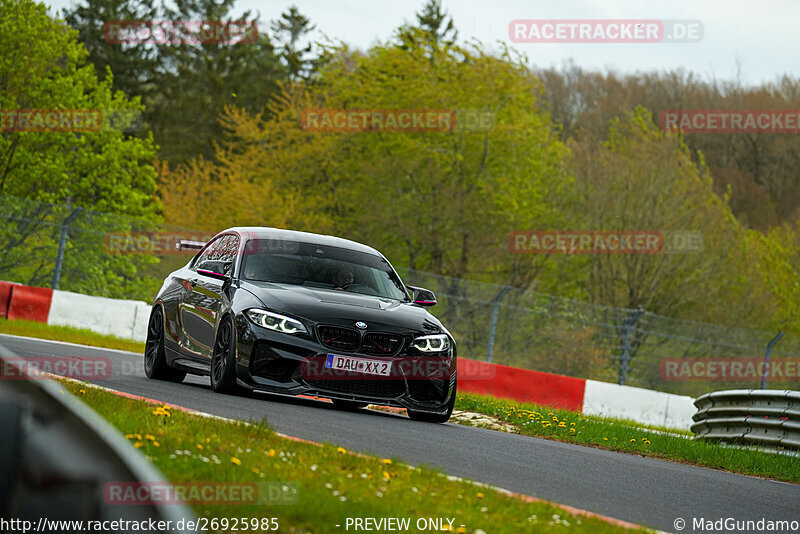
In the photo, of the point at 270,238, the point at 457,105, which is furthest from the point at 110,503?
the point at 457,105

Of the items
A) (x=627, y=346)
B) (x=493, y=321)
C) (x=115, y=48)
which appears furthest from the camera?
(x=115, y=48)

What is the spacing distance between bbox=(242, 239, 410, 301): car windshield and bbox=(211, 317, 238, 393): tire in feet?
2.21

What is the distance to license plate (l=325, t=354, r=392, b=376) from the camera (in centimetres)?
954

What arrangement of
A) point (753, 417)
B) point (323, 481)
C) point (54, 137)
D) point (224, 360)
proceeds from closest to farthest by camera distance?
point (323, 481), point (224, 360), point (753, 417), point (54, 137)

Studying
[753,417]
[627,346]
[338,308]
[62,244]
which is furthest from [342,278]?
[627,346]

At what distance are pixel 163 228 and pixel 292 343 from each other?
14.0 meters

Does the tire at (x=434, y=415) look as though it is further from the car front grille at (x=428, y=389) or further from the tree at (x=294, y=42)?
the tree at (x=294, y=42)

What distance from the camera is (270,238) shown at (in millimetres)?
11125

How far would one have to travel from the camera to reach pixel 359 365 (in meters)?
9.62

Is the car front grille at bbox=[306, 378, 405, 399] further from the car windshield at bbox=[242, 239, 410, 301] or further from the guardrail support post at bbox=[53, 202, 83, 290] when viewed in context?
the guardrail support post at bbox=[53, 202, 83, 290]

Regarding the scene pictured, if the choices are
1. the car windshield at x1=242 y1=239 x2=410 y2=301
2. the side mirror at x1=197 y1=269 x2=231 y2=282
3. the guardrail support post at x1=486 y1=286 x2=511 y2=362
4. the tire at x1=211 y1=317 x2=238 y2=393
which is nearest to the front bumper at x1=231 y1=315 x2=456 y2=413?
the tire at x1=211 y1=317 x2=238 y2=393

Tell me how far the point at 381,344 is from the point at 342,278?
1.39 metres

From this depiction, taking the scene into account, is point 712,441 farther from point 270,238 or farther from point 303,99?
point 303,99

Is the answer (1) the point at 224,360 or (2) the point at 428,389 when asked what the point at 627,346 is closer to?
(2) the point at 428,389
